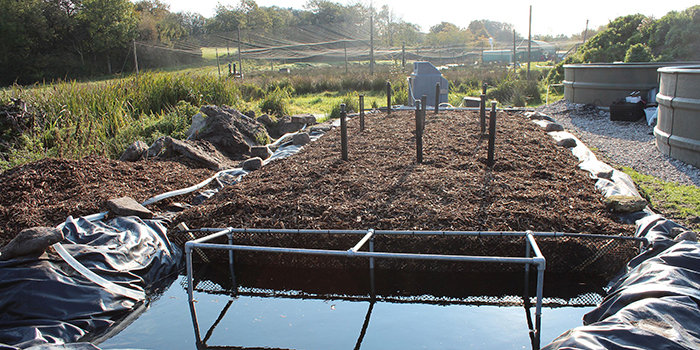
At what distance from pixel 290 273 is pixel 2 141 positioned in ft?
20.2

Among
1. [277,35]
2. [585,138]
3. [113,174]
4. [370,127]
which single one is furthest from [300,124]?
[277,35]

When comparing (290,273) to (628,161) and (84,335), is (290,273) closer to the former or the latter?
(84,335)

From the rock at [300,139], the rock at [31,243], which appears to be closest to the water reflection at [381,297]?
the rock at [31,243]

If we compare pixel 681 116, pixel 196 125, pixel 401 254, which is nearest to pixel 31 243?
pixel 401 254

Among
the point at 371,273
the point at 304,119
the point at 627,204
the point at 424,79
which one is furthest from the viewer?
the point at 424,79

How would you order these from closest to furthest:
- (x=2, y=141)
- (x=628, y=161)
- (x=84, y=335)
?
1. (x=84, y=335)
2. (x=628, y=161)
3. (x=2, y=141)

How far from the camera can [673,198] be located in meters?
4.36

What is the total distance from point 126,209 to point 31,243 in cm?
105

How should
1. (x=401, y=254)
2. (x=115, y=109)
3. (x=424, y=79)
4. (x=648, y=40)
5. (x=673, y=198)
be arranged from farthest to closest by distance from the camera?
(x=648, y=40)
(x=424, y=79)
(x=115, y=109)
(x=673, y=198)
(x=401, y=254)

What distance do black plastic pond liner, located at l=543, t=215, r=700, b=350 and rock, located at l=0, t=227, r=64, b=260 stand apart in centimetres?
304

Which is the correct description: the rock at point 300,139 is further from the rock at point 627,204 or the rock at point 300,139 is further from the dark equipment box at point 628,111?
the dark equipment box at point 628,111

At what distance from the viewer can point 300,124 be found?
9.48 metres

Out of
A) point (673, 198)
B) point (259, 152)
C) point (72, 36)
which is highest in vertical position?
point (72, 36)

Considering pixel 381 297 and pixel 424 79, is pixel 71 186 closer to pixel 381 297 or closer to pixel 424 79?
pixel 381 297
